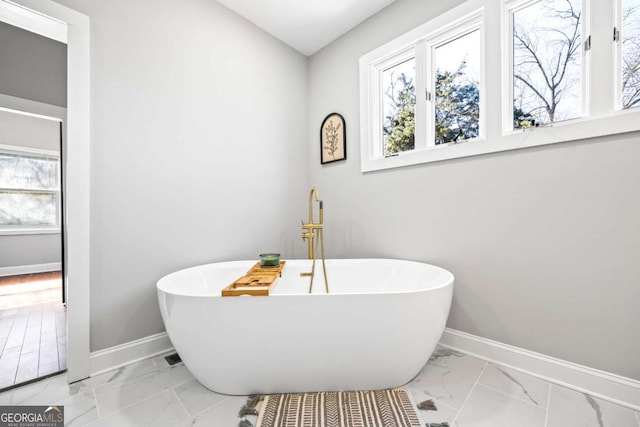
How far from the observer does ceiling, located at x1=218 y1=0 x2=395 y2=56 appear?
2146 mm

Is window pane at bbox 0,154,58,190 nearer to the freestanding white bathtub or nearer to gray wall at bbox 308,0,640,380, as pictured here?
the freestanding white bathtub

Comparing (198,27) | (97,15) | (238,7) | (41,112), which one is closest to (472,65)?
(238,7)

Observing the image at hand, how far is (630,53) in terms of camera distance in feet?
4.24

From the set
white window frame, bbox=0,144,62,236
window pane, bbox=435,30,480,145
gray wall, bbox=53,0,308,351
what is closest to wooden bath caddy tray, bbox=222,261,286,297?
Answer: gray wall, bbox=53,0,308,351

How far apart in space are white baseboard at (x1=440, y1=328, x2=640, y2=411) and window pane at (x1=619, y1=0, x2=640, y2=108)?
1376 mm

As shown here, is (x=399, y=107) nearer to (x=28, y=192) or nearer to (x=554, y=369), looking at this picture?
(x=554, y=369)

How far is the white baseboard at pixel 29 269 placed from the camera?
3.81 meters

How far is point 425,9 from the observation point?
1.95 metres

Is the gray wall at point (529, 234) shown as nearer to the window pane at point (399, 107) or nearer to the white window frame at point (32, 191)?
the window pane at point (399, 107)

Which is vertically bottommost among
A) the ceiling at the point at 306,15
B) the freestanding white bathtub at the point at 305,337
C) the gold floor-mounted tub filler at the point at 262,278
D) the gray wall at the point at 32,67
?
the freestanding white bathtub at the point at 305,337

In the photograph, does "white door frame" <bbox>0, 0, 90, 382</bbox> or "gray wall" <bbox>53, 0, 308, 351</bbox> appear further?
"gray wall" <bbox>53, 0, 308, 351</bbox>

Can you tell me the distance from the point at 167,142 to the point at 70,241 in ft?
2.79

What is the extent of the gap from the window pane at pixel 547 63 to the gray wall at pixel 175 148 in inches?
76.1

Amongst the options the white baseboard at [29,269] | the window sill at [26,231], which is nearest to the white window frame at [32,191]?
the window sill at [26,231]
